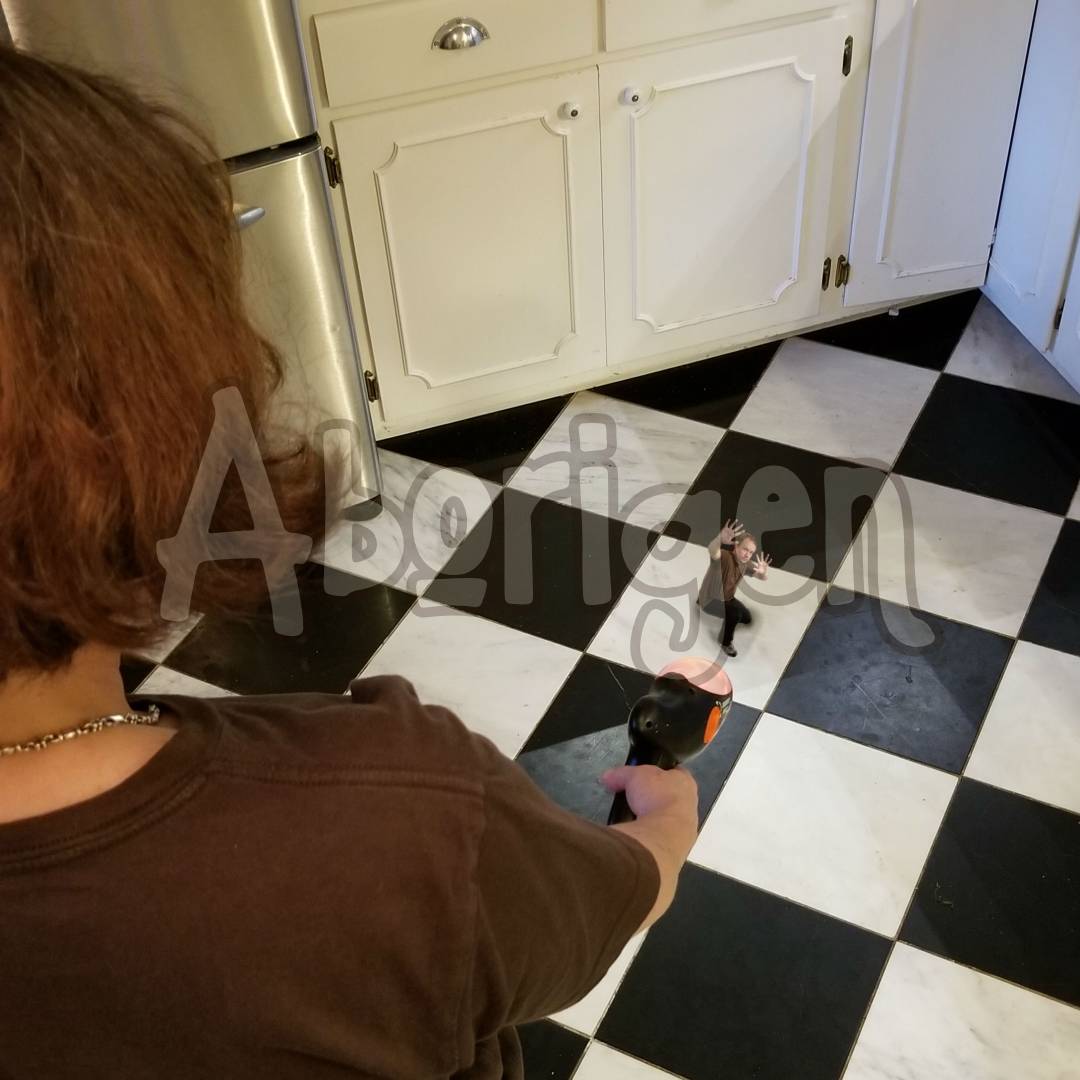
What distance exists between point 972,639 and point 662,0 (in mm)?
1073

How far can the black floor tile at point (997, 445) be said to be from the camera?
7.27 ft

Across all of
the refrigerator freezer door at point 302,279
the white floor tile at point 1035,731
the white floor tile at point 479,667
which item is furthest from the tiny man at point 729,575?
the refrigerator freezer door at point 302,279

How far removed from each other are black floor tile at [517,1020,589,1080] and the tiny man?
0.64 metres

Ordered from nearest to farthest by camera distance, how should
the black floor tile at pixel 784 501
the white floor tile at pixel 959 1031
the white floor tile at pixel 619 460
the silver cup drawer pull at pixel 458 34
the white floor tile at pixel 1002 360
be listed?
1. the white floor tile at pixel 959 1031
2. the silver cup drawer pull at pixel 458 34
3. the black floor tile at pixel 784 501
4. the white floor tile at pixel 619 460
5. the white floor tile at pixel 1002 360

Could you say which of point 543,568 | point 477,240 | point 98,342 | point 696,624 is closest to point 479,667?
point 543,568

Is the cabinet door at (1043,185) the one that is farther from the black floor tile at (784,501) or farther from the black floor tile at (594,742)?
the black floor tile at (594,742)

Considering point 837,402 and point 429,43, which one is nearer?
point 429,43

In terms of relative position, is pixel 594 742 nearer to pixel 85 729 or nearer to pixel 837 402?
pixel 837 402

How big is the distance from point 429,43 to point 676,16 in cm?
39

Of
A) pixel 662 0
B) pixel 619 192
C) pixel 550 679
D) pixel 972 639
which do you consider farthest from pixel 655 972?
pixel 662 0

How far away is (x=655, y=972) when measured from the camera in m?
1.59

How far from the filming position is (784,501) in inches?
87.1

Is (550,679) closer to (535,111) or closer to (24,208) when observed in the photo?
(535,111)

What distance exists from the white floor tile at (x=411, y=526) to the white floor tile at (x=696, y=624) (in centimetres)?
32
